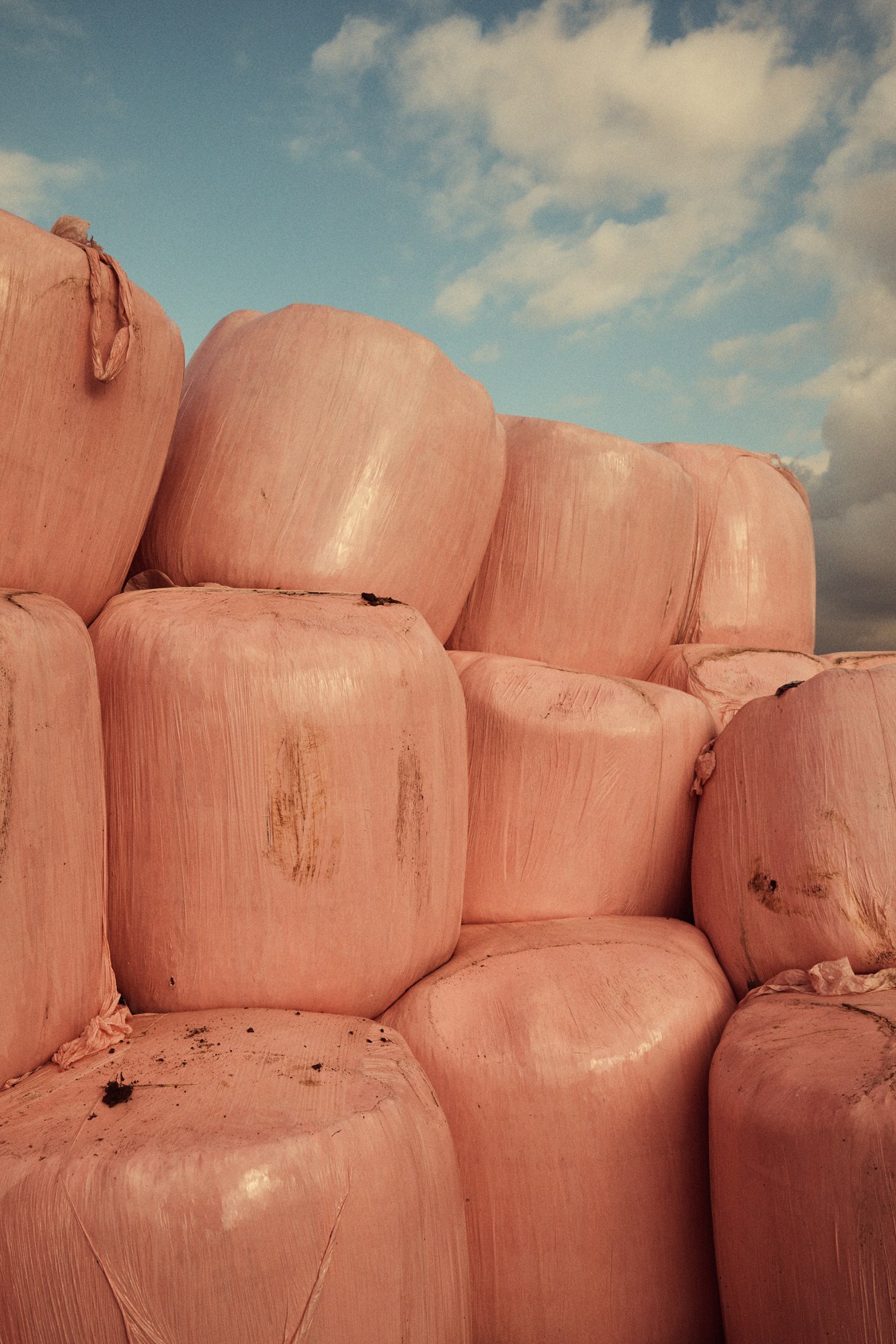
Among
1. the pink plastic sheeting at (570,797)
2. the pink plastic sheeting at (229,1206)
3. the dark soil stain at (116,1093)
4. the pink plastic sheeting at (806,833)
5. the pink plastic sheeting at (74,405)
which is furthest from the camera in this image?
the pink plastic sheeting at (570,797)

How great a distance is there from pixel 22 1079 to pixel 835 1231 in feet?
2.71

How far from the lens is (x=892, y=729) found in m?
1.24

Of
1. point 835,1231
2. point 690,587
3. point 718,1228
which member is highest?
point 690,587

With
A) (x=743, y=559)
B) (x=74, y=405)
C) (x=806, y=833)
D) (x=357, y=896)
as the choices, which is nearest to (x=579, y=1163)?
(x=357, y=896)

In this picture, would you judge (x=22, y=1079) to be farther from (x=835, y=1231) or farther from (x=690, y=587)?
(x=690, y=587)

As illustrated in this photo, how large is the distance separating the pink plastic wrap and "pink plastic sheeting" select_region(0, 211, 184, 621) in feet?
4.39

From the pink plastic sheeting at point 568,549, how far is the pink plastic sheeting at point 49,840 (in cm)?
78

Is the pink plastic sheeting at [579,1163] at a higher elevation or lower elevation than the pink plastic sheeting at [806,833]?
lower

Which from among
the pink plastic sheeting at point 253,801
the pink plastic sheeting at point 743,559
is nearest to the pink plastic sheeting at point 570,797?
the pink plastic sheeting at point 253,801

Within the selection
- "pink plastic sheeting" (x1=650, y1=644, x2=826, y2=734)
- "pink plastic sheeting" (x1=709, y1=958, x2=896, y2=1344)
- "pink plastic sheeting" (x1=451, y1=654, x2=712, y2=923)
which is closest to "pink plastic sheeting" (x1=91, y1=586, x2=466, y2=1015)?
"pink plastic sheeting" (x1=451, y1=654, x2=712, y2=923)

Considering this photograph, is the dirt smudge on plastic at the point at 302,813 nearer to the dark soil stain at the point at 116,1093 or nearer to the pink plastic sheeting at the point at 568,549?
the dark soil stain at the point at 116,1093

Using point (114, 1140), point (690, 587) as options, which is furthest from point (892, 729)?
point (114, 1140)

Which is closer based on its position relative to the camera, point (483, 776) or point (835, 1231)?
point (835, 1231)

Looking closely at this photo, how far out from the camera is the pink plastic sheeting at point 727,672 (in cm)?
168
